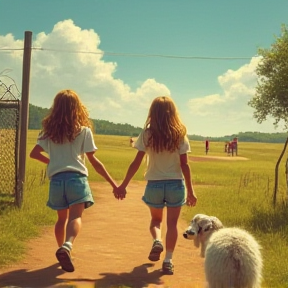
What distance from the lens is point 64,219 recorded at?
641cm

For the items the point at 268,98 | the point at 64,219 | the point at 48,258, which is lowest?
the point at 48,258

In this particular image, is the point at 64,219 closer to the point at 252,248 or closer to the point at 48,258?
the point at 48,258

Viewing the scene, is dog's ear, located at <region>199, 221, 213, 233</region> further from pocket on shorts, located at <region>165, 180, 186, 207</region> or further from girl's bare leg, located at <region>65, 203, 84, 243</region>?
girl's bare leg, located at <region>65, 203, 84, 243</region>

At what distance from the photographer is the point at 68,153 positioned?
19.9 ft

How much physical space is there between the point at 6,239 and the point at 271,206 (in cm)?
741

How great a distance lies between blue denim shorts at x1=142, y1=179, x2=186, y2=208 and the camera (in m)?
6.21

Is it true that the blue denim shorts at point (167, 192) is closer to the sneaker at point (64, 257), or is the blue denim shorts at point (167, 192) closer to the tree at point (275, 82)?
the sneaker at point (64, 257)

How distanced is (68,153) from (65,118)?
1.44 ft

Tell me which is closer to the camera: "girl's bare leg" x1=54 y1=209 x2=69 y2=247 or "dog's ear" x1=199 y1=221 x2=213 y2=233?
"dog's ear" x1=199 y1=221 x2=213 y2=233

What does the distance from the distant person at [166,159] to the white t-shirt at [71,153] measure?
2.12 ft

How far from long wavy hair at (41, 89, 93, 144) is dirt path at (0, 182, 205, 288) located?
174 centimetres

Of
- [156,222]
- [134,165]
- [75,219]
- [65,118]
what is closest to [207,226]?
[156,222]

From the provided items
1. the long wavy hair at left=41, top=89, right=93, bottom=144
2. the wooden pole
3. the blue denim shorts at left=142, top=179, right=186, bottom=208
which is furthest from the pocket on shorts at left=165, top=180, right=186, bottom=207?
the wooden pole

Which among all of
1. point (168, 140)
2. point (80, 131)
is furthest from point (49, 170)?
point (168, 140)
